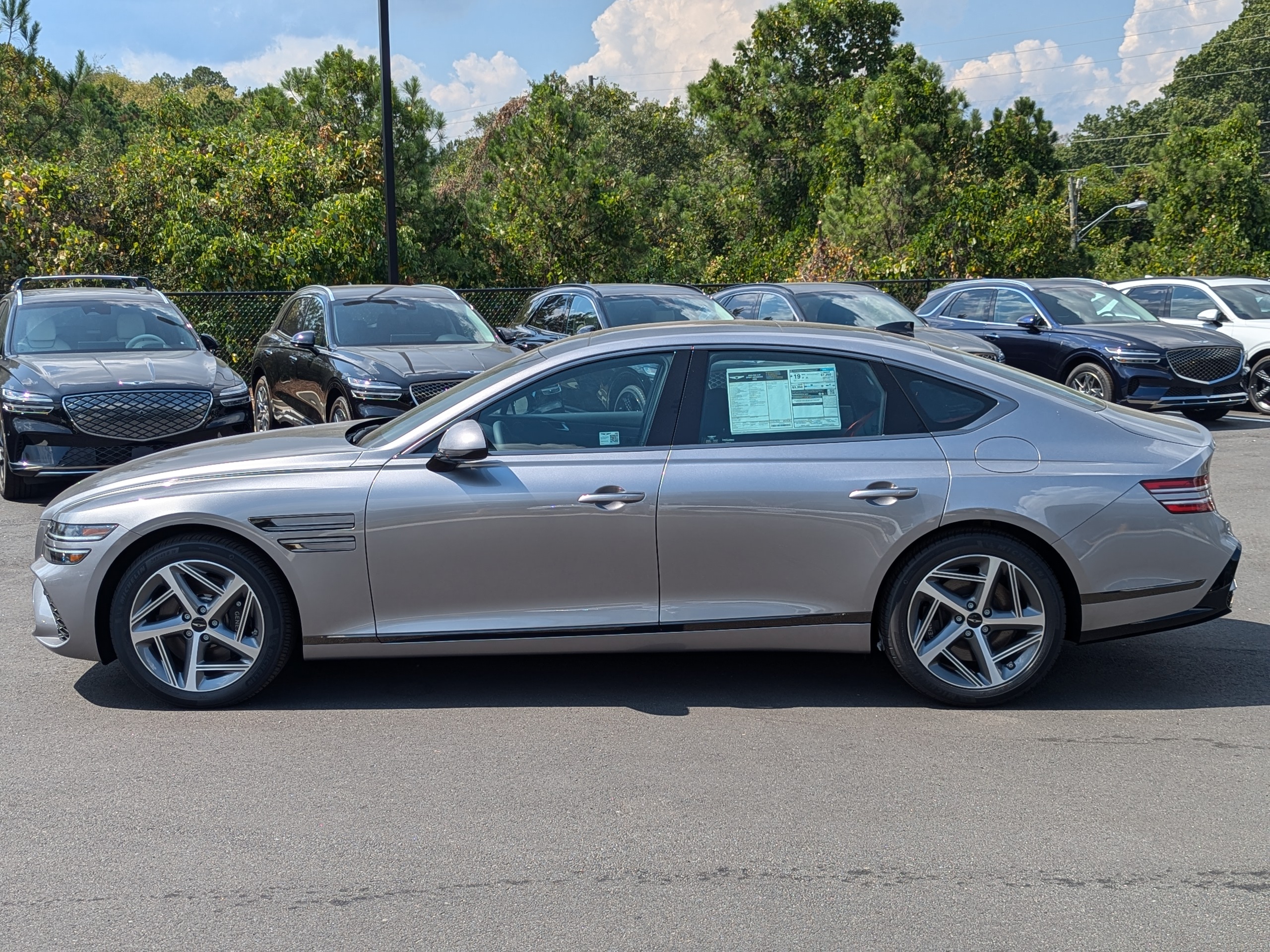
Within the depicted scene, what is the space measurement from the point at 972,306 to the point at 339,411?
9.12 m

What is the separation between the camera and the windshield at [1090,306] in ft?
51.2

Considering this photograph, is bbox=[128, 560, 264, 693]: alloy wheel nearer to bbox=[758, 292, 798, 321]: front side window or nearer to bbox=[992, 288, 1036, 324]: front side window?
bbox=[758, 292, 798, 321]: front side window

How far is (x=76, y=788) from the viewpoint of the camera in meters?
4.35

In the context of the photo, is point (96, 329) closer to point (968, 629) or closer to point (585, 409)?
point (585, 409)

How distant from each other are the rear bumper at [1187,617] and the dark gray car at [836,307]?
9.15m

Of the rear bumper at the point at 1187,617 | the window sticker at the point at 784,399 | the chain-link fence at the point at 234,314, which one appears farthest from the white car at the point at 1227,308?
the window sticker at the point at 784,399

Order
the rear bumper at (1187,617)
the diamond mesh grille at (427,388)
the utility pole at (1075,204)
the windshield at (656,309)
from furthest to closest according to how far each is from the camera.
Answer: the utility pole at (1075,204), the windshield at (656,309), the diamond mesh grille at (427,388), the rear bumper at (1187,617)

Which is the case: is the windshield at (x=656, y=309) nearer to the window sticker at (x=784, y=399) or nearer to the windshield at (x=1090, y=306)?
the windshield at (x=1090, y=306)

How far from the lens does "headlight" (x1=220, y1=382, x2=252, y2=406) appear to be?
10.2m

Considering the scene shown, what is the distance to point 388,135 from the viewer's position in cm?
1727

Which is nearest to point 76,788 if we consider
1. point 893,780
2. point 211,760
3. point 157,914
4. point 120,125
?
point 211,760

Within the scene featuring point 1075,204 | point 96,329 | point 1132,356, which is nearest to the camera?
point 96,329

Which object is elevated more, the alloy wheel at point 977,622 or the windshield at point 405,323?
the windshield at point 405,323

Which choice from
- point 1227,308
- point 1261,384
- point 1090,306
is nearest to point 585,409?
point 1090,306
